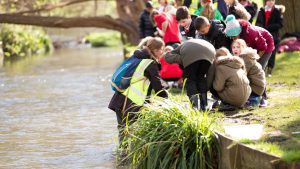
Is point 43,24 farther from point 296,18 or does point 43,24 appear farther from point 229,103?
point 229,103

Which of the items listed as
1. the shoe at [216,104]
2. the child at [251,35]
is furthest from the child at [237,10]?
the shoe at [216,104]

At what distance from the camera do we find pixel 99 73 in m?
26.8

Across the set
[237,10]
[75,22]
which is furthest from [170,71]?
[75,22]

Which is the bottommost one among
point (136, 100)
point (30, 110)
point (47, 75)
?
point (47, 75)

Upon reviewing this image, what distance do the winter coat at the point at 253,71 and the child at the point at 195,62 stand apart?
0.64m

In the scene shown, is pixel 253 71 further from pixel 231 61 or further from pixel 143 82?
pixel 143 82

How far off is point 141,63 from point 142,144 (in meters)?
1.49

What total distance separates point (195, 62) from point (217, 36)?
1586 millimetres

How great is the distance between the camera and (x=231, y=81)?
1070 centimetres

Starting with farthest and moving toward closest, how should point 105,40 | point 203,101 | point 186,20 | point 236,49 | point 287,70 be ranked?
point 105,40
point 287,70
point 186,20
point 236,49
point 203,101

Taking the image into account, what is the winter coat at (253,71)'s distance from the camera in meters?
11.2

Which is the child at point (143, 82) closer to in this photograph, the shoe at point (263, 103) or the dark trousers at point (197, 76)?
the dark trousers at point (197, 76)

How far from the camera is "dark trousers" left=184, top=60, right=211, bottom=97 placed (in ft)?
35.4

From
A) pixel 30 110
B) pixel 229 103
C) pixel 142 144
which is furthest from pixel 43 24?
pixel 142 144
